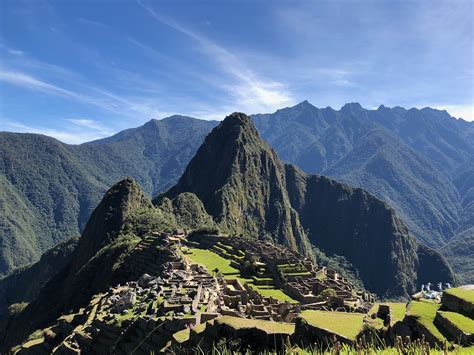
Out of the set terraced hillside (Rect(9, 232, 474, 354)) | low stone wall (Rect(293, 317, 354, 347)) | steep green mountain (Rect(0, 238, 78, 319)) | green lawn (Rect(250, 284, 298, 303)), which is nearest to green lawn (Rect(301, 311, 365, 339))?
terraced hillside (Rect(9, 232, 474, 354))

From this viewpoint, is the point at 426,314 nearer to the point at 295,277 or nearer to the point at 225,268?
the point at 295,277

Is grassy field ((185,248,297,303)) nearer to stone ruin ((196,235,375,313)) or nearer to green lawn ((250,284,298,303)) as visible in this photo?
green lawn ((250,284,298,303))

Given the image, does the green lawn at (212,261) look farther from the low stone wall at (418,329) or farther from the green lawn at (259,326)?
the low stone wall at (418,329)

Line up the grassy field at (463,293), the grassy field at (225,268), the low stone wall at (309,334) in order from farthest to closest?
1. the grassy field at (225,268)
2. the grassy field at (463,293)
3. the low stone wall at (309,334)

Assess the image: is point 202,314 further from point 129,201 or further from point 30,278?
point 30,278

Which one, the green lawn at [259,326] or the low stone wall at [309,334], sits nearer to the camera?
the low stone wall at [309,334]

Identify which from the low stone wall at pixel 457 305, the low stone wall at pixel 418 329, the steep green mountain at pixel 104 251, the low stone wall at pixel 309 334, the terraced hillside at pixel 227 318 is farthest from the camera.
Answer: the steep green mountain at pixel 104 251

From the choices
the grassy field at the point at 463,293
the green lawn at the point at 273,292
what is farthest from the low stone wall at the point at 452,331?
the green lawn at the point at 273,292
